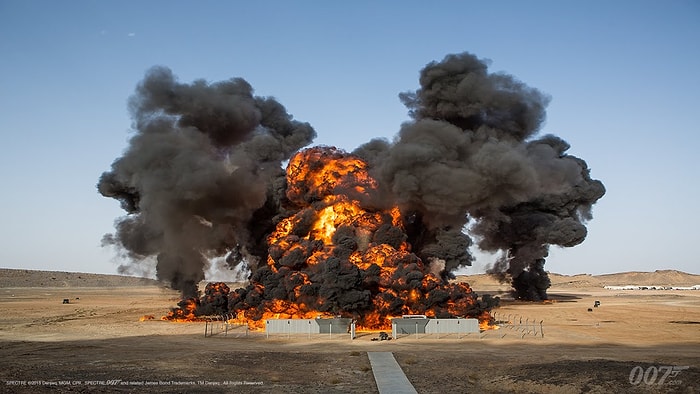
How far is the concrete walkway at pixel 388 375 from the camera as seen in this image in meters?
21.0

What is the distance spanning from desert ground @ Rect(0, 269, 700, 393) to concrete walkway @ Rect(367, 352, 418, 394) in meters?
0.40

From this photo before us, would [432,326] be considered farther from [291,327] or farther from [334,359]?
[334,359]

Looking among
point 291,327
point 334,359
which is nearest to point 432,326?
point 291,327

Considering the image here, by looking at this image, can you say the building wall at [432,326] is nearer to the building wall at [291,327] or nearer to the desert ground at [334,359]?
the desert ground at [334,359]

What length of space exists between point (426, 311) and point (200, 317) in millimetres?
24807

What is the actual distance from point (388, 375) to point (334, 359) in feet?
21.1

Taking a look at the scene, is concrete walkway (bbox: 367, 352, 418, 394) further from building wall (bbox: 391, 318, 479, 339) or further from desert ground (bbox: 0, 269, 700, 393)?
building wall (bbox: 391, 318, 479, 339)

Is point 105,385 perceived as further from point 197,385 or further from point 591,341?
point 591,341

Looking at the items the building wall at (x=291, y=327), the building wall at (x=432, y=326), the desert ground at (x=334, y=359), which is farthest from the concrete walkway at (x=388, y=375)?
the building wall at (x=291, y=327)

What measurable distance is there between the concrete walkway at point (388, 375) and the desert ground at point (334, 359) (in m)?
0.40

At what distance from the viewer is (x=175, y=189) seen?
202 feet

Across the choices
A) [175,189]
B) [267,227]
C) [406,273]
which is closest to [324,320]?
Answer: [406,273]

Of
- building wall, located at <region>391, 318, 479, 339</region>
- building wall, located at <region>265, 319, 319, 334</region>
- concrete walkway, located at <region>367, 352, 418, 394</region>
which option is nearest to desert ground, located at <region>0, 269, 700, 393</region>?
concrete walkway, located at <region>367, 352, 418, 394</region>

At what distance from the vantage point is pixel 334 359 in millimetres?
30391
